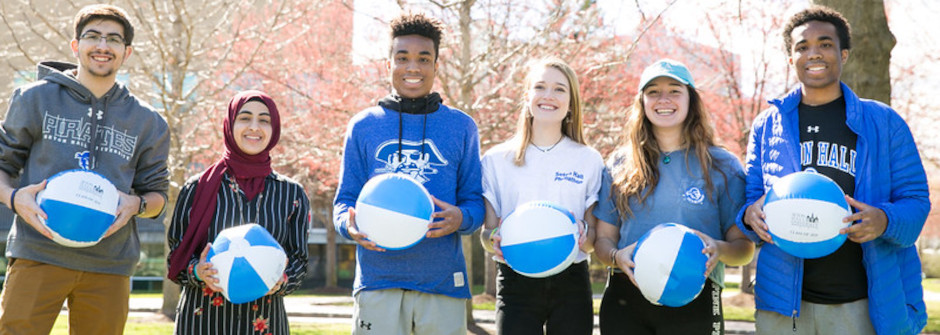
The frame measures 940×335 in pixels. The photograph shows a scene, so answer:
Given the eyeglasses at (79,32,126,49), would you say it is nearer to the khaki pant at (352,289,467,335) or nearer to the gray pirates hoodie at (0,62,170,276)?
the gray pirates hoodie at (0,62,170,276)

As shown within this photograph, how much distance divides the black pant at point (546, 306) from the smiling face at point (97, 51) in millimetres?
2354

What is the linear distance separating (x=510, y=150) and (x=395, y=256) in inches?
32.8

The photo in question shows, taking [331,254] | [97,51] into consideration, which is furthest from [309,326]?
[331,254]

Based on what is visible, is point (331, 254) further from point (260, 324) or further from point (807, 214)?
point (807, 214)

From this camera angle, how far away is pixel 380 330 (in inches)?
135

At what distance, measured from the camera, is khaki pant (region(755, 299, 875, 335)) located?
3258 millimetres

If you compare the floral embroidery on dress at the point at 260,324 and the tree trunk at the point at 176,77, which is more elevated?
the tree trunk at the point at 176,77

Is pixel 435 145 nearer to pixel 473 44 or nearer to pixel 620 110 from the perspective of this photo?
pixel 473 44

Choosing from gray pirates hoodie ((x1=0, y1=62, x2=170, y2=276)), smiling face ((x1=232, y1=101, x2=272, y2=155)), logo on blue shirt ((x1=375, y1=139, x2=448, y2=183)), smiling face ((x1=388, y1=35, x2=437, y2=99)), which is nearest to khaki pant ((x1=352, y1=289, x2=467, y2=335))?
logo on blue shirt ((x1=375, y1=139, x2=448, y2=183))

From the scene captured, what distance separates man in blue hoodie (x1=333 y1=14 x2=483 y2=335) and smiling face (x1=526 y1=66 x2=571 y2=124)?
353 millimetres

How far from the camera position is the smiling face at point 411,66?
3.77m

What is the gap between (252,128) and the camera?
3529 millimetres

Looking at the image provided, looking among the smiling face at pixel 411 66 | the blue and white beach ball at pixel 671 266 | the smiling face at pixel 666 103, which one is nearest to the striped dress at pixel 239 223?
the smiling face at pixel 411 66

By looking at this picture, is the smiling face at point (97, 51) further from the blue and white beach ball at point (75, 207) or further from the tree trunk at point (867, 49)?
the tree trunk at point (867, 49)
